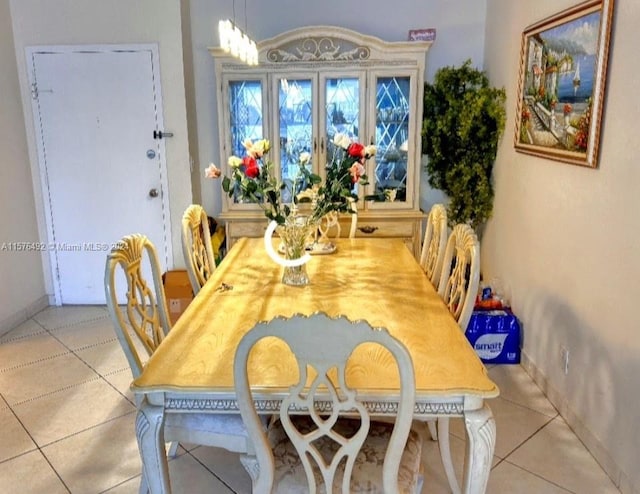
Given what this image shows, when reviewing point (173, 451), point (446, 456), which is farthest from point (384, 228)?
point (173, 451)

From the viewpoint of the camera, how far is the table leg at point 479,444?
1.41 m

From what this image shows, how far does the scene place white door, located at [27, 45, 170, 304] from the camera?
372cm

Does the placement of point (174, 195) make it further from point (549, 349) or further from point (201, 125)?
point (549, 349)

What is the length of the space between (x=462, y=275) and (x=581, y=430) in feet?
3.32

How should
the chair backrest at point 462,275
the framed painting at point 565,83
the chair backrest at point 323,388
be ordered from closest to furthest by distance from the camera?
the chair backrest at point 323,388, the chair backrest at point 462,275, the framed painting at point 565,83

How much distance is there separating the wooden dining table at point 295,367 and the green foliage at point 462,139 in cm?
170

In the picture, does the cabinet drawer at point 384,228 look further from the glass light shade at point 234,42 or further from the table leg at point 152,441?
the table leg at point 152,441

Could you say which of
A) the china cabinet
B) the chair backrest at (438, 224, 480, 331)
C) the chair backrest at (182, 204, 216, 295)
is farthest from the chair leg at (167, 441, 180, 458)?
the china cabinet

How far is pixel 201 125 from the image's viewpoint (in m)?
4.17

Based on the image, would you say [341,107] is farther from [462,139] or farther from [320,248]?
[320,248]

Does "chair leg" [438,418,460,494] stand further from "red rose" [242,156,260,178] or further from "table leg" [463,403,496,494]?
"red rose" [242,156,260,178]

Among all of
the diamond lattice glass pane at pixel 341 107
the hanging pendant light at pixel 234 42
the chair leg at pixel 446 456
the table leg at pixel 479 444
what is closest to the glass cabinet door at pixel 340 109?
the diamond lattice glass pane at pixel 341 107

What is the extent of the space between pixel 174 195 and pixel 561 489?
3079 millimetres

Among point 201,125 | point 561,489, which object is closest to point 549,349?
point 561,489
